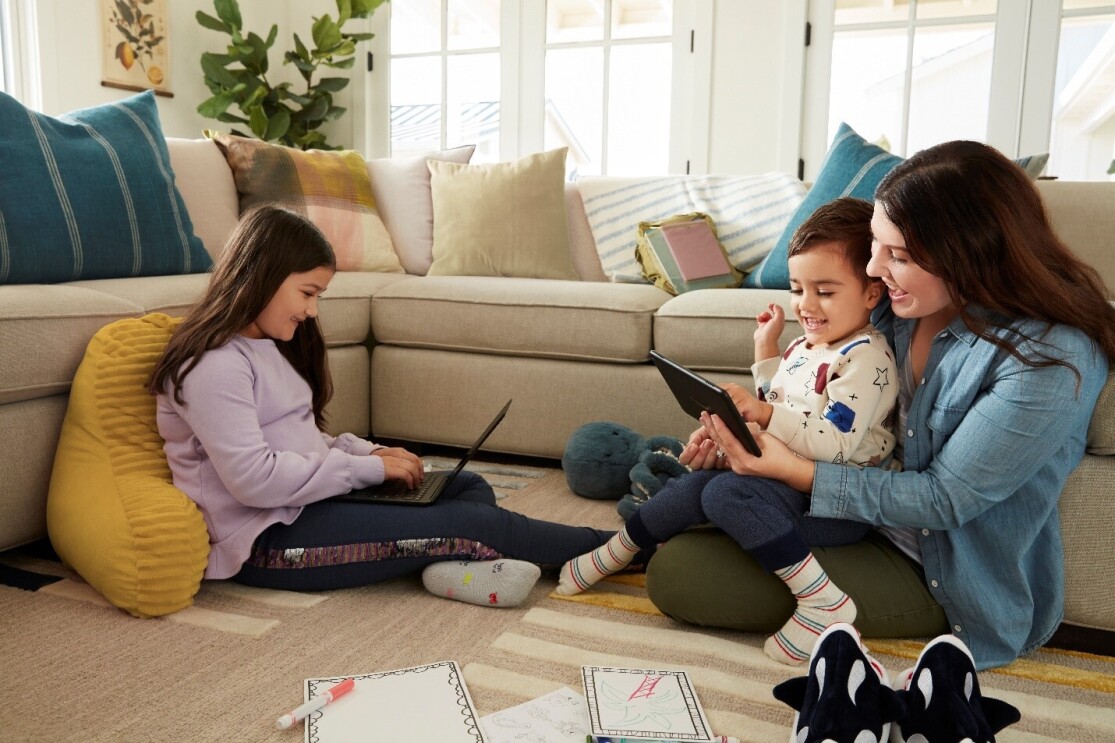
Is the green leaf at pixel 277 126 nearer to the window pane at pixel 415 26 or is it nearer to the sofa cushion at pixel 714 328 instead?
the window pane at pixel 415 26

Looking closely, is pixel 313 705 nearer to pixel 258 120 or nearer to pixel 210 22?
pixel 258 120

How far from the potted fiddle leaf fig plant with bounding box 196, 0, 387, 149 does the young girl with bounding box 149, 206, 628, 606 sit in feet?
9.16

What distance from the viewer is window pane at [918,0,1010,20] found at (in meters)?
3.69

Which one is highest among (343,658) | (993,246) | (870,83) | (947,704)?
(870,83)

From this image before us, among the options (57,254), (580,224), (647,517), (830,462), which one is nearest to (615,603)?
(647,517)

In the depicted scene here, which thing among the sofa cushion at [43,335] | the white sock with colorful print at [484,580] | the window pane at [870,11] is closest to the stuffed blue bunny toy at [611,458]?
the white sock with colorful print at [484,580]

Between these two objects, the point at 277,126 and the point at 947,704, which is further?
the point at 277,126

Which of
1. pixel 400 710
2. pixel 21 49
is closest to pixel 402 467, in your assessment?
pixel 400 710

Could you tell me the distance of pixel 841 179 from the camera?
2457 millimetres

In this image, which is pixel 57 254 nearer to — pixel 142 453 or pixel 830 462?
pixel 142 453

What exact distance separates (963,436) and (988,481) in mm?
66

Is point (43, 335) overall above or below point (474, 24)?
below

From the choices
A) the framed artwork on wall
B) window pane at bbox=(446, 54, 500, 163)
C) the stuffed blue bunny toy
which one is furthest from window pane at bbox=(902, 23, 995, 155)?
the framed artwork on wall

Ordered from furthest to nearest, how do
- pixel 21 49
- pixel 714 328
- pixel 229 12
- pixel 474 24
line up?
pixel 474 24
pixel 229 12
pixel 21 49
pixel 714 328
